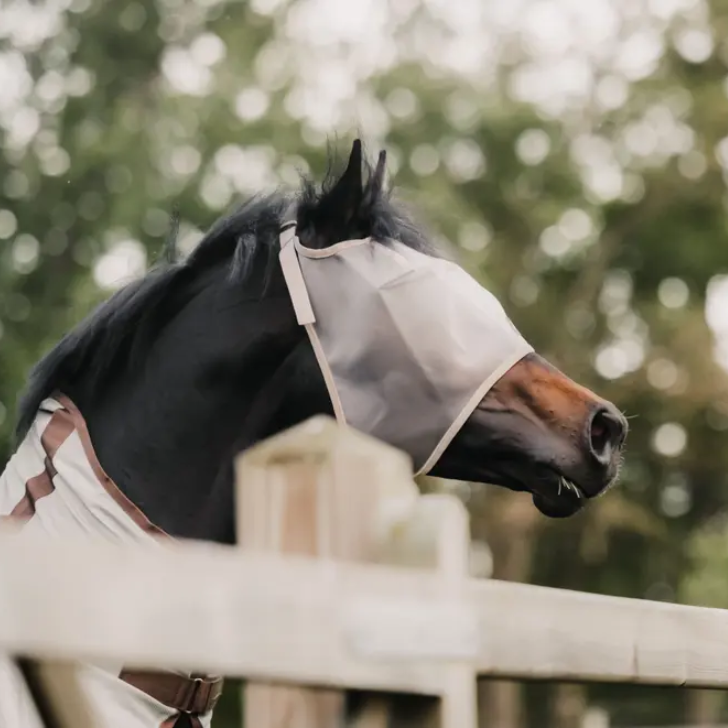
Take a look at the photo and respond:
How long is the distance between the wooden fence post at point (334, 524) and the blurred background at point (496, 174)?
32.3 ft

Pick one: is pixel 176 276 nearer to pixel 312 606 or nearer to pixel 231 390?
pixel 231 390

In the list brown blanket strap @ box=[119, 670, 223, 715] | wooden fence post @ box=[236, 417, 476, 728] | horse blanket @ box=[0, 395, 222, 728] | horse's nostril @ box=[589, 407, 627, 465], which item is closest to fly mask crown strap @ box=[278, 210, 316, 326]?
horse blanket @ box=[0, 395, 222, 728]

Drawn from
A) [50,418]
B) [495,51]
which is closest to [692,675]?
[50,418]

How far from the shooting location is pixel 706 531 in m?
16.5

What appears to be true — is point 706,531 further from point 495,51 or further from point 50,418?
point 50,418

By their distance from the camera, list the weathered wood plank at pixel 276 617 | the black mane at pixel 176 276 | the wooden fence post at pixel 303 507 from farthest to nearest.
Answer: the black mane at pixel 176 276
the wooden fence post at pixel 303 507
the weathered wood plank at pixel 276 617

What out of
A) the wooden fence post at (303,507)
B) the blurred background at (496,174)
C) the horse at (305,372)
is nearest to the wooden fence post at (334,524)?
the wooden fence post at (303,507)

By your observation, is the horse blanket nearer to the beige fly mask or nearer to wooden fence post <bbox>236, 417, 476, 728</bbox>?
the beige fly mask

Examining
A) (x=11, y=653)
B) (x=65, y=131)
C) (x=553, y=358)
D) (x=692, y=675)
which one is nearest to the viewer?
(x=11, y=653)

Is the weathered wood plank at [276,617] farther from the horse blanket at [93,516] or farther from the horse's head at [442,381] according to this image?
the horse's head at [442,381]

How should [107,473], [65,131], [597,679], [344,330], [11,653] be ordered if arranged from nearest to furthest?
[11,653] → [597,679] → [107,473] → [344,330] → [65,131]

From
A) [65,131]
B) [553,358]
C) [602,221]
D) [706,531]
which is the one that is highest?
[65,131]

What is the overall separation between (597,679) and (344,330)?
4.17 ft

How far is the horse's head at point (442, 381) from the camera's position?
2748mm
